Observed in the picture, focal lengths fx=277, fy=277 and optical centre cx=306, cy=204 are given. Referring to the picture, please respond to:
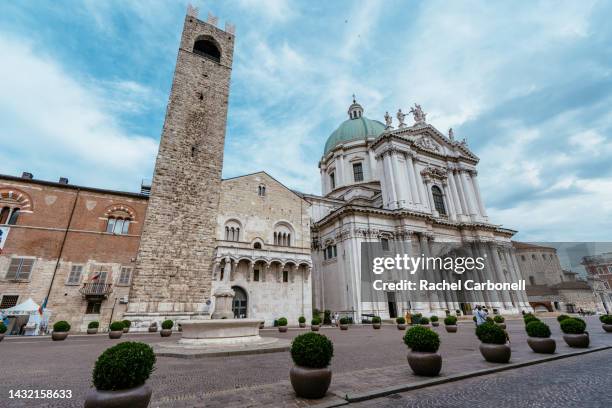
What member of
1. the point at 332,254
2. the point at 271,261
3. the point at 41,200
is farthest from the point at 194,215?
the point at 332,254

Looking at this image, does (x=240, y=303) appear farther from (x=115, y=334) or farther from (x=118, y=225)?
(x=118, y=225)

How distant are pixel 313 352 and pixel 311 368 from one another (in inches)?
12.7

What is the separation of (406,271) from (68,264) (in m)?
30.2

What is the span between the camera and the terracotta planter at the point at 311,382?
5.07m

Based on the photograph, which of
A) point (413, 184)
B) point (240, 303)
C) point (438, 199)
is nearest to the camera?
point (240, 303)

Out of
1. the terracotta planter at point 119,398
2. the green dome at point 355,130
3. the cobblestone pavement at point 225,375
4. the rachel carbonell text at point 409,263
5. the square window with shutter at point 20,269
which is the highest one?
the green dome at point 355,130

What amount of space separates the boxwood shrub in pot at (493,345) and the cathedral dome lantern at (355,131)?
133 feet

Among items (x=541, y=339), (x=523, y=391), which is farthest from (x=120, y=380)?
(x=541, y=339)

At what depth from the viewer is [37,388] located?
5883 mm

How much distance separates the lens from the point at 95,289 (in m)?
19.2

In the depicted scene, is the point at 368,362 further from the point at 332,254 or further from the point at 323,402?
the point at 332,254

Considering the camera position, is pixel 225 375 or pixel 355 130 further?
pixel 355 130

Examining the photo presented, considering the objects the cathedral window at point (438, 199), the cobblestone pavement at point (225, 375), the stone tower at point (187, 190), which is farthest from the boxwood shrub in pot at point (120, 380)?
the cathedral window at point (438, 199)

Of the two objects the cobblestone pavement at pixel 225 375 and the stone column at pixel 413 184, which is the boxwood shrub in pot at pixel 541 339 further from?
the stone column at pixel 413 184
